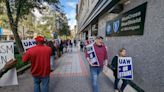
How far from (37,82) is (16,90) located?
2.08 metres

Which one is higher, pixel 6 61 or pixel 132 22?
pixel 132 22

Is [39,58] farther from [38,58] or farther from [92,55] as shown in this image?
[92,55]

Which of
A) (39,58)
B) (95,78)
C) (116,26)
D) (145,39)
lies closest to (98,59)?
(95,78)

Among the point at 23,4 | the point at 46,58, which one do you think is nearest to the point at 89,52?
the point at 46,58

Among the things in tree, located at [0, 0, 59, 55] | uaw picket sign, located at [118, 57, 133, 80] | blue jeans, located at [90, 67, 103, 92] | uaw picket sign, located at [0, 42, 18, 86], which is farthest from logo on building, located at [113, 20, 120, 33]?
tree, located at [0, 0, 59, 55]

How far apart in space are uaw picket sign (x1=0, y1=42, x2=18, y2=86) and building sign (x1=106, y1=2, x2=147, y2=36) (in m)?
3.83

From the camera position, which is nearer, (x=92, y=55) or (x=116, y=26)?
(x=92, y=55)

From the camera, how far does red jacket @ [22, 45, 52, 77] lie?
5227 mm

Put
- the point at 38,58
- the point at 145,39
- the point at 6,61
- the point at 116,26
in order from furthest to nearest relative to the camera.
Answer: the point at 116,26 < the point at 145,39 < the point at 6,61 < the point at 38,58

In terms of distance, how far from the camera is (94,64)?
6242 millimetres

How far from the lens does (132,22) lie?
7930mm

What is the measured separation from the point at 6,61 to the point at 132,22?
4.38 metres

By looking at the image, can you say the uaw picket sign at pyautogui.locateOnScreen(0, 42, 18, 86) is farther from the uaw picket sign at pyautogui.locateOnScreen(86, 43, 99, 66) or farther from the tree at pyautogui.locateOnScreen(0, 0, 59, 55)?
the tree at pyautogui.locateOnScreen(0, 0, 59, 55)

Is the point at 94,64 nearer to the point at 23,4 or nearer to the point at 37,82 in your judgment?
the point at 37,82
